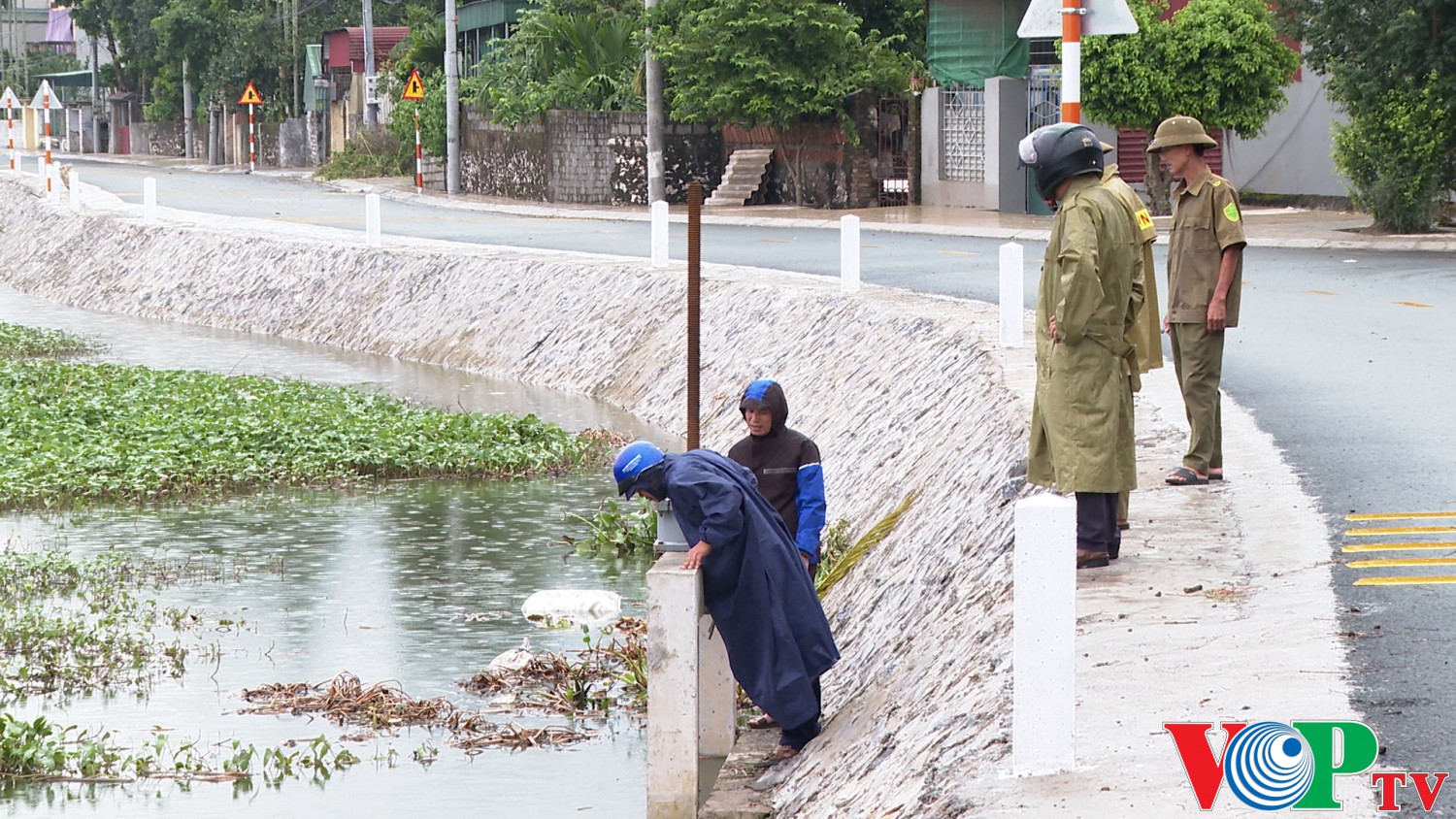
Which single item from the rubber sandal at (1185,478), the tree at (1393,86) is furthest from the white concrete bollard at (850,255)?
the rubber sandal at (1185,478)

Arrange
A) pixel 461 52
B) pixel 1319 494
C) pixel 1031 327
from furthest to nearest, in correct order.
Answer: pixel 461 52 < pixel 1031 327 < pixel 1319 494

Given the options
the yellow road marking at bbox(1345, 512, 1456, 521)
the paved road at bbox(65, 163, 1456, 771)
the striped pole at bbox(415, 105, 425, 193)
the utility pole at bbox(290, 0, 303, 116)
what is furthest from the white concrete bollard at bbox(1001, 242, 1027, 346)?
the utility pole at bbox(290, 0, 303, 116)

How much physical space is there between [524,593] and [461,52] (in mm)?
46461

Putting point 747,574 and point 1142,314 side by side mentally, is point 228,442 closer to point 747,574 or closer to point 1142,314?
point 747,574

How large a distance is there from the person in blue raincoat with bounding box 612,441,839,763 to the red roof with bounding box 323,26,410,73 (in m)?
57.6

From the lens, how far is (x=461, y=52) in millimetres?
57031

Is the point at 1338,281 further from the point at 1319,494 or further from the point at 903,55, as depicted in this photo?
the point at 903,55

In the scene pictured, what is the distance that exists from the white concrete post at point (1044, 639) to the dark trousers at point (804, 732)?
2227mm

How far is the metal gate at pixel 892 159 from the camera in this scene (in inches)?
1457

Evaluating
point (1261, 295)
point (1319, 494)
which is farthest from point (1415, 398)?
point (1261, 295)

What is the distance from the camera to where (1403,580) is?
24.6 feet

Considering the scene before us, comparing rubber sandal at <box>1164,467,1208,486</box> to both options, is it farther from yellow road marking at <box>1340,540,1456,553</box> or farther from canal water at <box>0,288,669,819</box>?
canal water at <box>0,288,669,819</box>

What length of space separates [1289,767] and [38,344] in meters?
22.1

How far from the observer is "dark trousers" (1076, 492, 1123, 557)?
7859 millimetres
